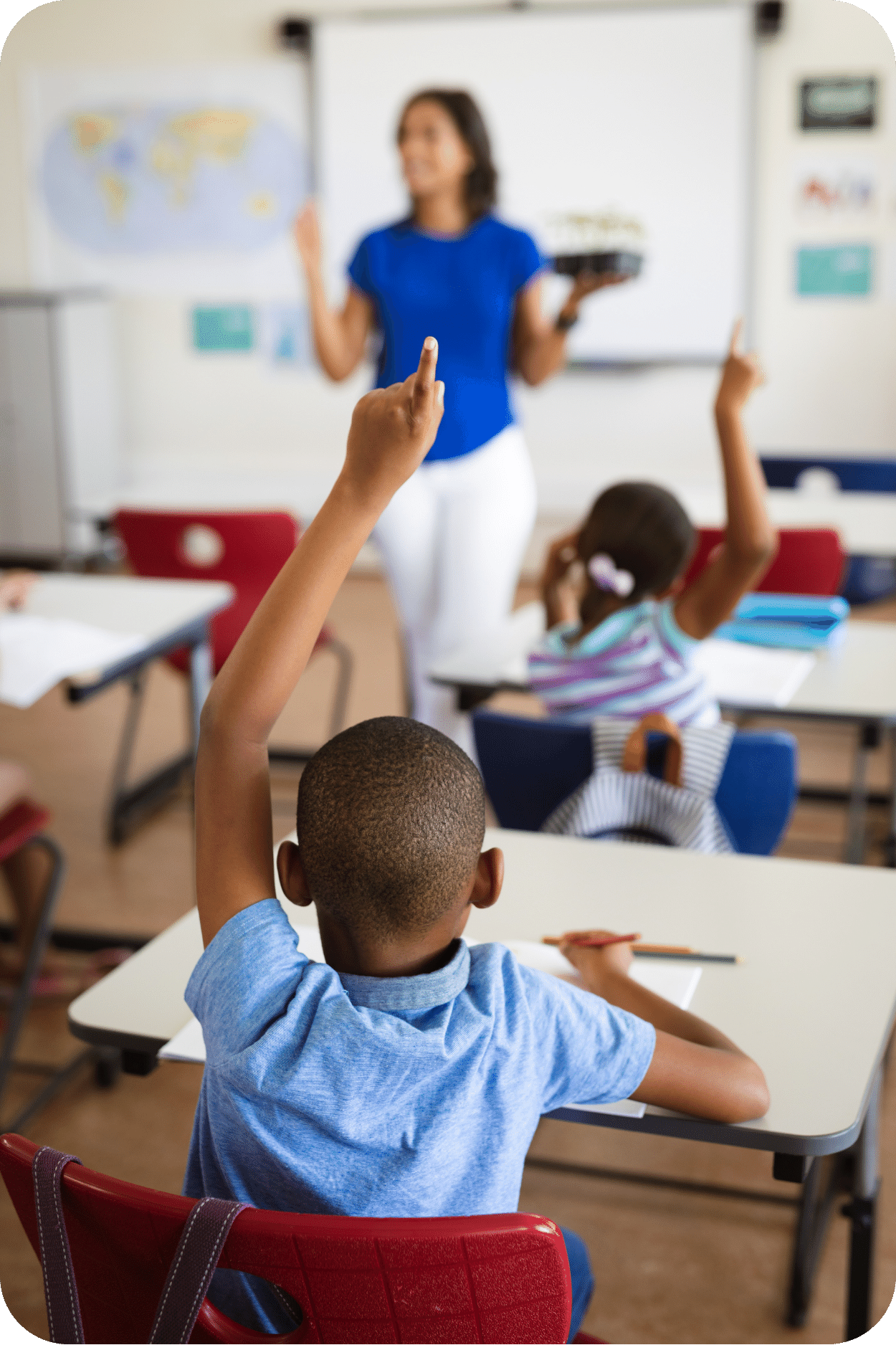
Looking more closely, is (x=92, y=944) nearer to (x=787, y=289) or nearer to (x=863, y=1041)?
(x=863, y=1041)

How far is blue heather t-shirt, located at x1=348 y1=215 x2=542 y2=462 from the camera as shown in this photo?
8.98 ft

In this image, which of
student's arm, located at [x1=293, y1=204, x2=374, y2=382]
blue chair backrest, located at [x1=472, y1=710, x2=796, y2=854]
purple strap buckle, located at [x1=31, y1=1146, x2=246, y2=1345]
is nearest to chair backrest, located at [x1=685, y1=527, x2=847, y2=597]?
student's arm, located at [x1=293, y1=204, x2=374, y2=382]

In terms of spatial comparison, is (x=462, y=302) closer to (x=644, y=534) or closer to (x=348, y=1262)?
(x=644, y=534)

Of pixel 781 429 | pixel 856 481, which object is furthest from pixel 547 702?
pixel 781 429

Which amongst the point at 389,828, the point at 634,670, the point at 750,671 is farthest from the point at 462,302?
the point at 389,828

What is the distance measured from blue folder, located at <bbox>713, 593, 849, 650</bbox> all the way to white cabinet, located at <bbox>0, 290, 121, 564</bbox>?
4091 mm

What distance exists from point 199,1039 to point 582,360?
4980 millimetres

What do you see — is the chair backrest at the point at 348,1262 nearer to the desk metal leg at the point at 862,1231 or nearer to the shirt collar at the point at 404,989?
the shirt collar at the point at 404,989

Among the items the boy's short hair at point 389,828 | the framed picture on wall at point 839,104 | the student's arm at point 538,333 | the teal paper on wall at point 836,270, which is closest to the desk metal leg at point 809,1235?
the boy's short hair at point 389,828

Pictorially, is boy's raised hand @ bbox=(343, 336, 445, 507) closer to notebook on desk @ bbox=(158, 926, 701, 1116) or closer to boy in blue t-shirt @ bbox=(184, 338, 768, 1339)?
boy in blue t-shirt @ bbox=(184, 338, 768, 1339)

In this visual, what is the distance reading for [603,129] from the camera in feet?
18.0

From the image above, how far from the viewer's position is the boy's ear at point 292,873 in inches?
35.3

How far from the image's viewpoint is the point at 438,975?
868 mm

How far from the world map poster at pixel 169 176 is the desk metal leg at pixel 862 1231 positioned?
5237 mm
